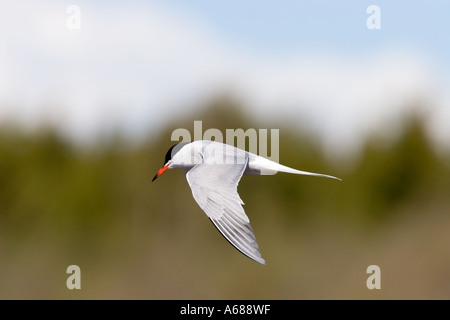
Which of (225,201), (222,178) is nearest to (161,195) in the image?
(222,178)

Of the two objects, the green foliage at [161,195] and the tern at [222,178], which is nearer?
the tern at [222,178]

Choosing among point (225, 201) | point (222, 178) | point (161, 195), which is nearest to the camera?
point (225, 201)

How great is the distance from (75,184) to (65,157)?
34 centimetres

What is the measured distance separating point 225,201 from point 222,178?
18 centimetres

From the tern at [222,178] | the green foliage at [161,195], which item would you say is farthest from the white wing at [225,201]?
the green foliage at [161,195]

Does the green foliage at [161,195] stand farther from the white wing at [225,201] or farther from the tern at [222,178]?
the white wing at [225,201]

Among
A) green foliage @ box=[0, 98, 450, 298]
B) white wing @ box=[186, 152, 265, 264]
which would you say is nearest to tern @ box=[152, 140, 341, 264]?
white wing @ box=[186, 152, 265, 264]

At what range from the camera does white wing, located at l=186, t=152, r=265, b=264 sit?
298 centimetres

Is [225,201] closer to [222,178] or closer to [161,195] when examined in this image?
[222,178]

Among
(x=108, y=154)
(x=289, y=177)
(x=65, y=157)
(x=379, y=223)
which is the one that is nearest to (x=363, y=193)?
(x=379, y=223)

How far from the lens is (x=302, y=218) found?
21.8 feet

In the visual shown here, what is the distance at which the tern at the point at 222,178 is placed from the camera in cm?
300

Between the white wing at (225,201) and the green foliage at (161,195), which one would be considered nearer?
the white wing at (225,201)

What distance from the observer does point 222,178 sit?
3.27 m
